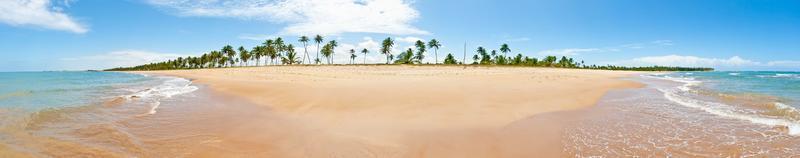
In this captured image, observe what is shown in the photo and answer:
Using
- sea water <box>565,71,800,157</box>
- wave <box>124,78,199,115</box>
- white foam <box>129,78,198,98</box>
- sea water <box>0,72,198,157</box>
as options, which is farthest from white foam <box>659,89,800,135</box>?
white foam <box>129,78,198,98</box>

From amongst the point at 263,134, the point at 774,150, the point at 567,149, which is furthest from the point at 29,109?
the point at 774,150

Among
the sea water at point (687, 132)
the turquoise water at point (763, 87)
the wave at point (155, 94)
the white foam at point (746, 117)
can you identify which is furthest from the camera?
the turquoise water at point (763, 87)

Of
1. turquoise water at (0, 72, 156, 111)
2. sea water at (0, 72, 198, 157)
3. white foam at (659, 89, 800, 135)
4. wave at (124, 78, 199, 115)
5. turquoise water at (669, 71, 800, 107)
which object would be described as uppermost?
turquoise water at (669, 71, 800, 107)

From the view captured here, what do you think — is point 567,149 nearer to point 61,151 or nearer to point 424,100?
point 424,100

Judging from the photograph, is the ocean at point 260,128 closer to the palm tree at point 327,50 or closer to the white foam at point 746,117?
the white foam at point 746,117

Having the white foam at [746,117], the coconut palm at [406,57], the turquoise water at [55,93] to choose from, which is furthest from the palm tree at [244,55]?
the white foam at [746,117]

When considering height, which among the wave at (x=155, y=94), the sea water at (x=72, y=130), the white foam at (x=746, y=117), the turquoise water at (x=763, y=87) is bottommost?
the sea water at (x=72, y=130)

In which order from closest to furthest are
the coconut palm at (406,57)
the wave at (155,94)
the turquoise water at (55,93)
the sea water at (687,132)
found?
the sea water at (687,132)
the wave at (155,94)
the turquoise water at (55,93)
the coconut palm at (406,57)

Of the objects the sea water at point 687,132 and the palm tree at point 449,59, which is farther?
the palm tree at point 449,59

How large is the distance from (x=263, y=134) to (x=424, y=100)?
18.6ft

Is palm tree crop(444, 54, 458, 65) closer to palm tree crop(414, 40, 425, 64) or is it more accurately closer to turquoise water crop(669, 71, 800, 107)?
palm tree crop(414, 40, 425, 64)

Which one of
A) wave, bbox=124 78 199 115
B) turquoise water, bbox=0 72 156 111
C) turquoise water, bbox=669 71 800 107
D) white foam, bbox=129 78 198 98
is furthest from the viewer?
white foam, bbox=129 78 198 98

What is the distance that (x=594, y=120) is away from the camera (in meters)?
9.09

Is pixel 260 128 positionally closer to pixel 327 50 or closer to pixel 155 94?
pixel 155 94
